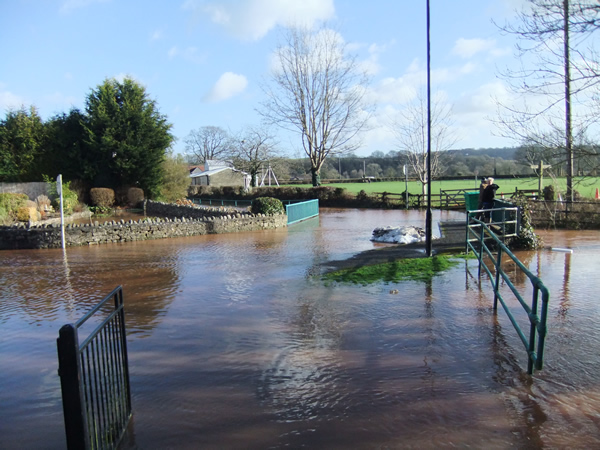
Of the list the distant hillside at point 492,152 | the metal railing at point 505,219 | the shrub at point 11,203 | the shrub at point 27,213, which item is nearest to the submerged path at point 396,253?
the metal railing at point 505,219

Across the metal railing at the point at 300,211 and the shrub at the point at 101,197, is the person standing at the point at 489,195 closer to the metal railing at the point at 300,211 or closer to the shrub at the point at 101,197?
the metal railing at the point at 300,211

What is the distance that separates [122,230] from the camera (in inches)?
725

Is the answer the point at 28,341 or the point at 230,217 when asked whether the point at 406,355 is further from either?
the point at 230,217

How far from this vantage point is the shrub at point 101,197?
30734 mm

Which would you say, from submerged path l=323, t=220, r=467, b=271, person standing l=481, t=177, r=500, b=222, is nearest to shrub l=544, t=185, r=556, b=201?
submerged path l=323, t=220, r=467, b=271

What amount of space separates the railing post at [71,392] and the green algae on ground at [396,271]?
7.10 metres

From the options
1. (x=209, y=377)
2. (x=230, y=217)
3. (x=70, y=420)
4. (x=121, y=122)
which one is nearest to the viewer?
(x=70, y=420)

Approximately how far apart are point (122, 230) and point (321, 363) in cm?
1502

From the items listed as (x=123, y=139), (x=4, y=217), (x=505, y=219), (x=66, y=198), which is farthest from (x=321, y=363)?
(x=123, y=139)

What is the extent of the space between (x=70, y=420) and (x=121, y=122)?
110 feet

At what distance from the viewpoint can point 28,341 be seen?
22.1 ft

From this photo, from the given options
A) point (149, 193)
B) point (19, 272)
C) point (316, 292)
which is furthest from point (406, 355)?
point (149, 193)

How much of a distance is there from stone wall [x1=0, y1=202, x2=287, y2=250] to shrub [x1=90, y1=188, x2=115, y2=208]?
12888mm

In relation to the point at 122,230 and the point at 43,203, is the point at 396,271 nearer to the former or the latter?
the point at 122,230
